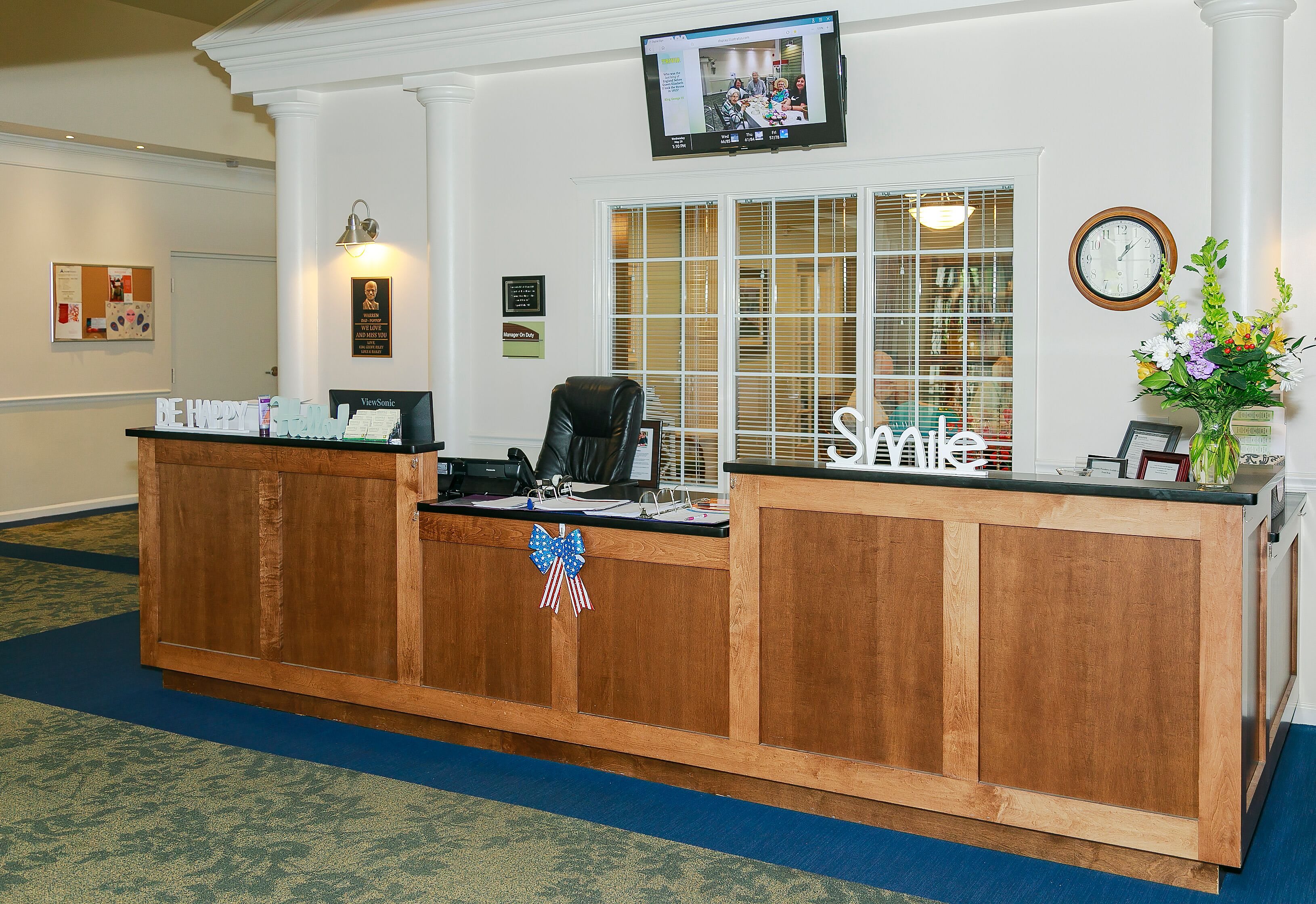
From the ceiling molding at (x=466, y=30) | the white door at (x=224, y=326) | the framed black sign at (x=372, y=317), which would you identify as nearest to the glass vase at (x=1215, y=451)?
the ceiling molding at (x=466, y=30)

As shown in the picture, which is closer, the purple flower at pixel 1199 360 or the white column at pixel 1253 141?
the purple flower at pixel 1199 360

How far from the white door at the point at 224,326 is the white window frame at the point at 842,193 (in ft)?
15.7

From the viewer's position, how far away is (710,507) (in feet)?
13.2

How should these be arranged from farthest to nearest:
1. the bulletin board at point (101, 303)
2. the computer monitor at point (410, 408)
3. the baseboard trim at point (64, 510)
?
the bulletin board at point (101, 303), the baseboard trim at point (64, 510), the computer monitor at point (410, 408)

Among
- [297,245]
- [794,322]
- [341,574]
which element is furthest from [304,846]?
[297,245]

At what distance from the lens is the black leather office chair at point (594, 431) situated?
553 centimetres

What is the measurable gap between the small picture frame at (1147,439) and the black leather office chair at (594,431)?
223cm

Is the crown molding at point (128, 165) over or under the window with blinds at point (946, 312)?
over

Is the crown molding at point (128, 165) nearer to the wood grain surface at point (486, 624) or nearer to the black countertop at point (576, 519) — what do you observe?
the black countertop at point (576, 519)

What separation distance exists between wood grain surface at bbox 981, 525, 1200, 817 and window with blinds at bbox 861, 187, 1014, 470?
213 cm

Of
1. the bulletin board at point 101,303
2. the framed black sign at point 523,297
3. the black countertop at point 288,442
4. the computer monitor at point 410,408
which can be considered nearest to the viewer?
the black countertop at point 288,442

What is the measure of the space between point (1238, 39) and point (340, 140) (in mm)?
4812

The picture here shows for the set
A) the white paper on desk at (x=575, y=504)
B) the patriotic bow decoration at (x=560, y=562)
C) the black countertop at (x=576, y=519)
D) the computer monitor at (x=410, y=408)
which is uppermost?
the computer monitor at (x=410, y=408)

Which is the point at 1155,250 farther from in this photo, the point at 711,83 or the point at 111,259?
the point at 111,259
